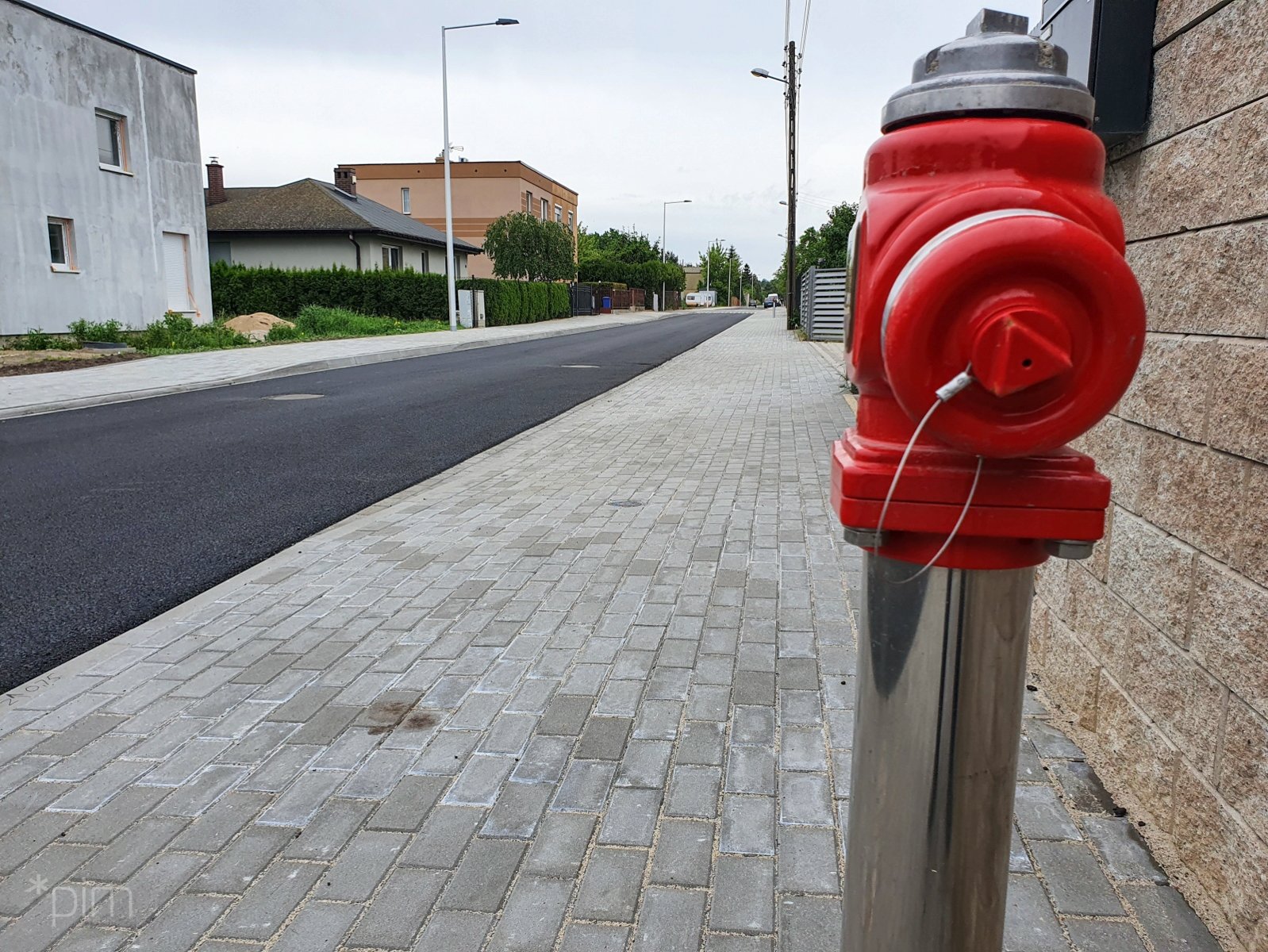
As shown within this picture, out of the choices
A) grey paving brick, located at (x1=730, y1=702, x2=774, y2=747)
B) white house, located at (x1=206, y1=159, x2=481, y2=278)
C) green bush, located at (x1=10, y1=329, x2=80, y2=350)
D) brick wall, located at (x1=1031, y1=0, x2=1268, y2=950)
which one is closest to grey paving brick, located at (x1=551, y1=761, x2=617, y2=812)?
grey paving brick, located at (x1=730, y1=702, x2=774, y2=747)

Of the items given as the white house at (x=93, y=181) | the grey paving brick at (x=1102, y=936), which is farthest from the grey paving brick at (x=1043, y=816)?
the white house at (x=93, y=181)

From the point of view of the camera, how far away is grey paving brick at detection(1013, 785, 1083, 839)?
2451mm

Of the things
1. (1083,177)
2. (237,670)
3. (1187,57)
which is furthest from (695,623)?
(1083,177)

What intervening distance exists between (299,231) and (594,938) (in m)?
38.5

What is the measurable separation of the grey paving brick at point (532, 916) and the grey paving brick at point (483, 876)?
0.13ft

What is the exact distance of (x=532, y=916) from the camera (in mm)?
2182

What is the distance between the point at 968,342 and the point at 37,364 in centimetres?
1921

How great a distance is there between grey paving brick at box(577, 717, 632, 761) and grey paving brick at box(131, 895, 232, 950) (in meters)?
1.08

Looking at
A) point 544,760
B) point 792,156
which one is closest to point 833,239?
point 792,156

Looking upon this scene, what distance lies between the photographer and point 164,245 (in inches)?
997

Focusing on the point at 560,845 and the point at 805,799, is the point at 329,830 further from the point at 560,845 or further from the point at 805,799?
the point at 805,799

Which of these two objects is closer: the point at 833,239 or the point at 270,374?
the point at 270,374

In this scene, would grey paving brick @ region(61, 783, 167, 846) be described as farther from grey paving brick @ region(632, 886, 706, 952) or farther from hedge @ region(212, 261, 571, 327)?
hedge @ region(212, 261, 571, 327)

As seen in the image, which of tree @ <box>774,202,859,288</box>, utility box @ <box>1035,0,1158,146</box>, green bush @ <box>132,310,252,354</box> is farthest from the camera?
tree @ <box>774,202,859,288</box>
